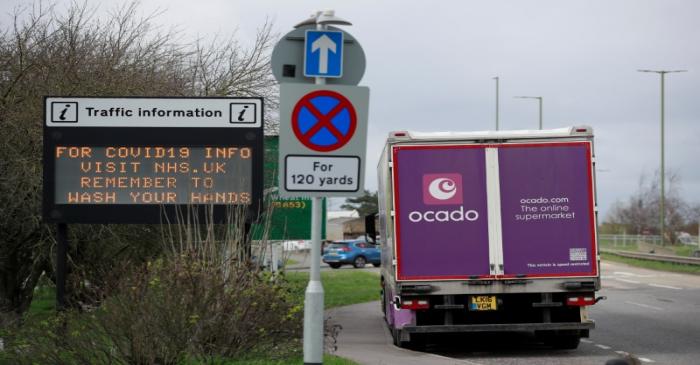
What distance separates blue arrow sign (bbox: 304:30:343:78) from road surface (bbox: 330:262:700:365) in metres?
4.76

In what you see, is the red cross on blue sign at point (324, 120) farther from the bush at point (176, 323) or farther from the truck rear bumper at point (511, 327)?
the truck rear bumper at point (511, 327)

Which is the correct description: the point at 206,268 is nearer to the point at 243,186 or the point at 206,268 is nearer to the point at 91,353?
the point at 91,353

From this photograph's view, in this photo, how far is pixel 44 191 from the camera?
45.2 ft

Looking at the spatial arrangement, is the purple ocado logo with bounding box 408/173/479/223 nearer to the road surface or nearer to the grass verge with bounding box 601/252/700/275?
the road surface

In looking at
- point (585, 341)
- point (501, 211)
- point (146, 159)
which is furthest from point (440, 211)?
point (585, 341)

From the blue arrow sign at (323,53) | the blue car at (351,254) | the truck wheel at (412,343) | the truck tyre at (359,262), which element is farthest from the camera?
the truck tyre at (359,262)

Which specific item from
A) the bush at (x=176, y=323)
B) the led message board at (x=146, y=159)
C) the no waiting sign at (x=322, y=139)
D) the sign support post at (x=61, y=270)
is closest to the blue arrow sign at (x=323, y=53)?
the no waiting sign at (x=322, y=139)

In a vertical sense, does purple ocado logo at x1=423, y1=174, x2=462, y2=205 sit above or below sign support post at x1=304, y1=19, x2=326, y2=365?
above

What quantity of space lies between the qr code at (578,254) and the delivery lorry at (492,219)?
1 cm

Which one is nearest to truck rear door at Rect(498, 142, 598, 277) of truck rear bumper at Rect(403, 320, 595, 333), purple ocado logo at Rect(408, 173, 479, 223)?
purple ocado logo at Rect(408, 173, 479, 223)

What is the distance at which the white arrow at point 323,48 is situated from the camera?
24.9ft

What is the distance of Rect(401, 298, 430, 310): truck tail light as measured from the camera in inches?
589

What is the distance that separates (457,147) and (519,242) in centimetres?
160

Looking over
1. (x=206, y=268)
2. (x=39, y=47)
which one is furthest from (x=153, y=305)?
(x=39, y=47)
